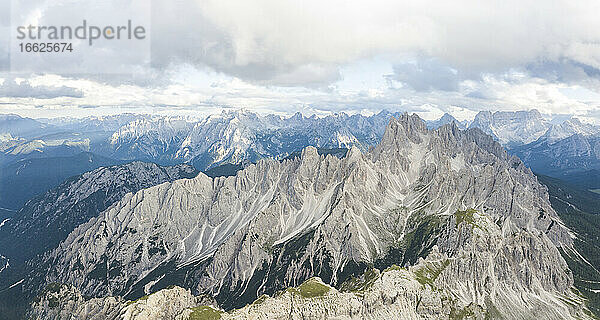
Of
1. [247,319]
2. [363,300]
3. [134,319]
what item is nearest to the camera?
[247,319]

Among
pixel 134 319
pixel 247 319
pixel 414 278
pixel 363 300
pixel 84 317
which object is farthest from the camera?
pixel 84 317

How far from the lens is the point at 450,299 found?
185 meters

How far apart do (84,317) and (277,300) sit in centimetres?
12287

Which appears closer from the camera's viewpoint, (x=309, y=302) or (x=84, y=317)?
(x=309, y=302)

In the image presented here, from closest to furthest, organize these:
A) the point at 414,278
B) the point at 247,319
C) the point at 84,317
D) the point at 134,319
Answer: the point at 247,319 → the point at 134,319 → the point at 414,278 → the point at 84,317

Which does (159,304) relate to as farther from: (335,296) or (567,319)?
(567,319)

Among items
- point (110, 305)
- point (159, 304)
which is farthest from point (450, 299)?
Result: point (110, 305)

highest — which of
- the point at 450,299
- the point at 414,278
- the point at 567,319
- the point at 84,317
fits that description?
the point at 414,278

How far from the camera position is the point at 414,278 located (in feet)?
591

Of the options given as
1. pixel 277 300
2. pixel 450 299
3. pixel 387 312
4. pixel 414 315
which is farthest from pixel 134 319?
pixel 450 299

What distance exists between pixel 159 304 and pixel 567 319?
213982mm

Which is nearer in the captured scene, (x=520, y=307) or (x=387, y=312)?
(x=387, y=312)

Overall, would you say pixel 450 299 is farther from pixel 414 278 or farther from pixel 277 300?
pixel 277 300

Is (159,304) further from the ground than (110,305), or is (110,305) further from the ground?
(159,304)
